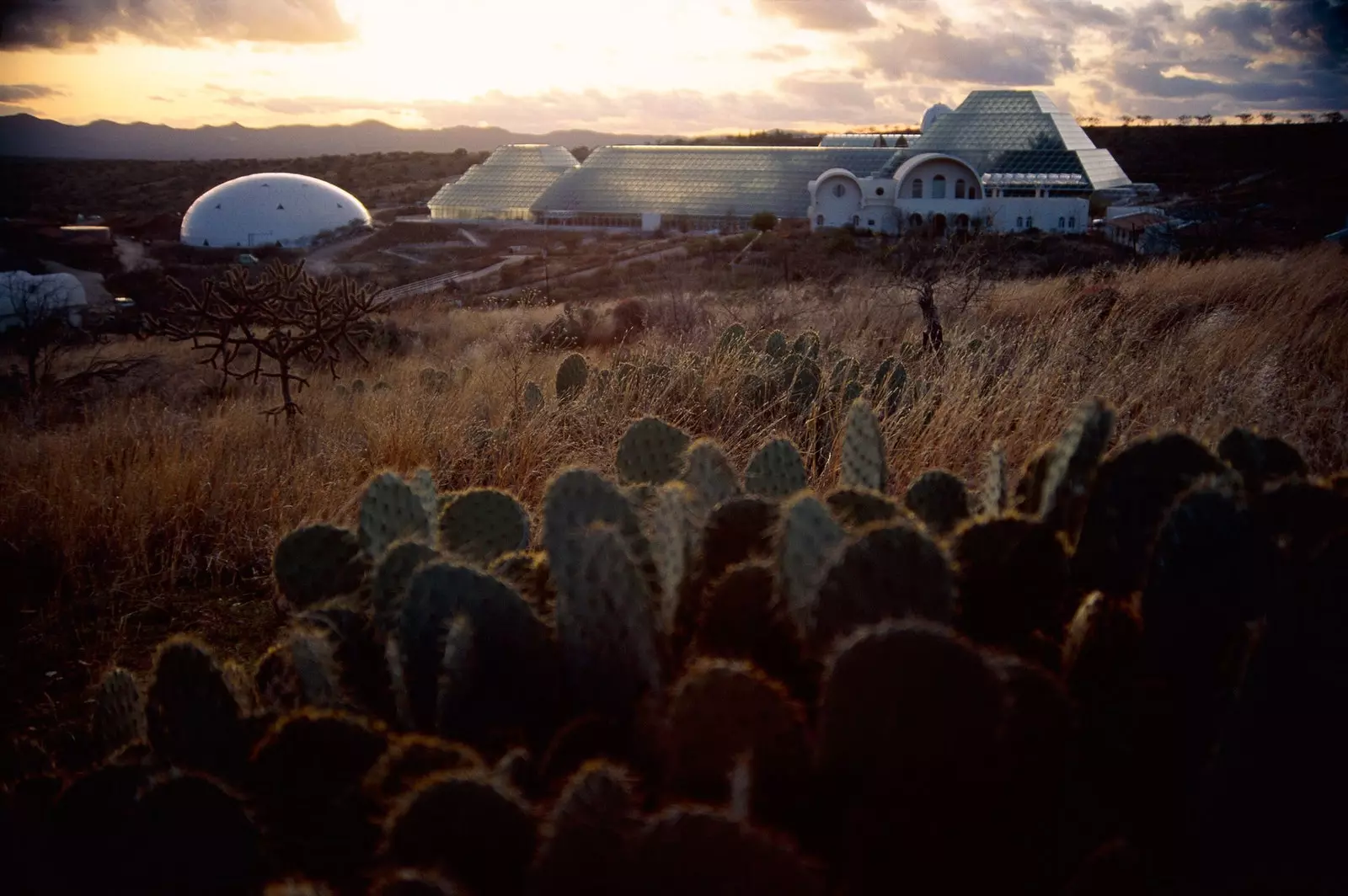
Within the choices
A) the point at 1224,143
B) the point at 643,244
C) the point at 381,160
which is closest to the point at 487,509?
the point at 643,244

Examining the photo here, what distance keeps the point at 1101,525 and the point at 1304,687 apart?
58 cm

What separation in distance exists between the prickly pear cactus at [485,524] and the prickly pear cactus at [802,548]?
102 centimetres

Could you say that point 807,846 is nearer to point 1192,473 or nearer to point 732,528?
point 732,528

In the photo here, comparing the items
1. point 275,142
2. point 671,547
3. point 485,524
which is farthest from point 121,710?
point 275,142

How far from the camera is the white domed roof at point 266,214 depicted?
169ft

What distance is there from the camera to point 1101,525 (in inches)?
73.1

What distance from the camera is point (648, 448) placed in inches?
112

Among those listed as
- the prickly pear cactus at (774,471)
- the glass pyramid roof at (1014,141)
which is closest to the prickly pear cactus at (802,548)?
the prickly pear cactus at (774,471)

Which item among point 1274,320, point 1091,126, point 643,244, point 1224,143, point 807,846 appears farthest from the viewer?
point 1091,126

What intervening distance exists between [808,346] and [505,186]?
5072 cm

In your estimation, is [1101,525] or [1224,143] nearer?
[1101,525]

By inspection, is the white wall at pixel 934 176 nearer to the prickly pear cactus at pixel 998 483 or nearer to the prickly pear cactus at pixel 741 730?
the prickly pear cactus at pixel 998 483

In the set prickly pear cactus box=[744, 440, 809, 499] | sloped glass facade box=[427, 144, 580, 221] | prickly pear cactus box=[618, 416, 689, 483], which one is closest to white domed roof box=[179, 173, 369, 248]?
sloped glass facade box=[427, 144, 580, 221]

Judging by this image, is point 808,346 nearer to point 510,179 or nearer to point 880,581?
point 880,581
